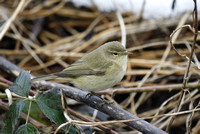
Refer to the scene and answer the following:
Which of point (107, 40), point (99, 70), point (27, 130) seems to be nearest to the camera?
point (27, 130)

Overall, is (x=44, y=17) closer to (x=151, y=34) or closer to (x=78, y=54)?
(x=78, y=54)

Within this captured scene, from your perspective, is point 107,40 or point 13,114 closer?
point 13,114

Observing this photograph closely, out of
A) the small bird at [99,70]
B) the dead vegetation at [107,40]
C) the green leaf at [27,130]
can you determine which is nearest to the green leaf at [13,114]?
the green leaf at [27,130]

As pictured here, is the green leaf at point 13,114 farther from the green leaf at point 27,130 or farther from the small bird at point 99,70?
the small bird at point 99,70

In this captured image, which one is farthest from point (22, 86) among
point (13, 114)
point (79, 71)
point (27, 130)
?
point (79, 71)

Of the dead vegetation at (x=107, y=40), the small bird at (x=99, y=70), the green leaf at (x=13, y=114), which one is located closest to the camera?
the green leaf at (x=13, y=114)

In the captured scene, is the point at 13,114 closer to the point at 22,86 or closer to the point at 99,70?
the point at 22,86
